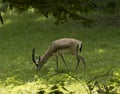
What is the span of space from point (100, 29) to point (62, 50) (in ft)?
32.3

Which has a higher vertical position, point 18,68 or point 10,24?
point 18,68

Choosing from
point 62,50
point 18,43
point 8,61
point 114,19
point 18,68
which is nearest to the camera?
point 62,50

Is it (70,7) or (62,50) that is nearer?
(70,7)

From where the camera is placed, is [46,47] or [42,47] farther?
[42,47]

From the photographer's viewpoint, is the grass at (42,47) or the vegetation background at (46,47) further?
the grass at (42,47)

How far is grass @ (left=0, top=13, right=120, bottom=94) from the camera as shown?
12844 millimetres

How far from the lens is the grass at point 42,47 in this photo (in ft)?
42.1

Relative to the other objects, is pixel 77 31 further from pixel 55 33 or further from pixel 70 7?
pixel 70 7

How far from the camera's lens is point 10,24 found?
2742 cm

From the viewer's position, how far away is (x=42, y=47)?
20312 mm

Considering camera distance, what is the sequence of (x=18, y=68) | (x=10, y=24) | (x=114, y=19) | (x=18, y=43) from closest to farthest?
1. (x=18, y=68)
2. (x=18, y=43)
3. (x=114, y=19)
4. (x=10, y=24)

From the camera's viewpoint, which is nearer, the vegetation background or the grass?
the vegetation background

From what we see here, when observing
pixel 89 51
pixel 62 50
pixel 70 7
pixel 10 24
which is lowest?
pixel 10 24

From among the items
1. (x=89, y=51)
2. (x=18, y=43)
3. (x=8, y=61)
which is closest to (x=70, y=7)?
(x=8, y=61)
